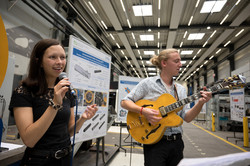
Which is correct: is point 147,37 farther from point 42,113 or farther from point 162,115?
point 42,113

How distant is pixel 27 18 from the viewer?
14.1 feet

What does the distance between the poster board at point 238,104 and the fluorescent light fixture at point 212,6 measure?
146 inches

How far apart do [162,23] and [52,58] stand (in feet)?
27.0

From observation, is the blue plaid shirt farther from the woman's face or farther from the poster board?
the poster board

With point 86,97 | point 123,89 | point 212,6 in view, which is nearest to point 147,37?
point 212,6

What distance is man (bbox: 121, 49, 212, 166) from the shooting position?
1.44 m

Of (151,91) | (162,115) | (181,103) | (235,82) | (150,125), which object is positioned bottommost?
(150,125)

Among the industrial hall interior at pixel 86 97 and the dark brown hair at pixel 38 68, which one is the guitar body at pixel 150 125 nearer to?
the industrial hall interior at pixel 86 97

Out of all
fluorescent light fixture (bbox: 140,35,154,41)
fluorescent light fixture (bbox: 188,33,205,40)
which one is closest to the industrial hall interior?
fluorescent light fixture (bbox: 188,33,205,40)

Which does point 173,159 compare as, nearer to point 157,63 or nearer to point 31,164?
point 157,63

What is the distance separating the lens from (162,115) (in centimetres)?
162

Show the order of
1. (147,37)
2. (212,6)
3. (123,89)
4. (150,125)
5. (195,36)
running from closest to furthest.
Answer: (150,125), (123,89), (212,6), (195,36), (147,37)

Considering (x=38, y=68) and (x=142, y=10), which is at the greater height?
(x=142, y=10)

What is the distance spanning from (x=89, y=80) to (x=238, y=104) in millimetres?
6743
